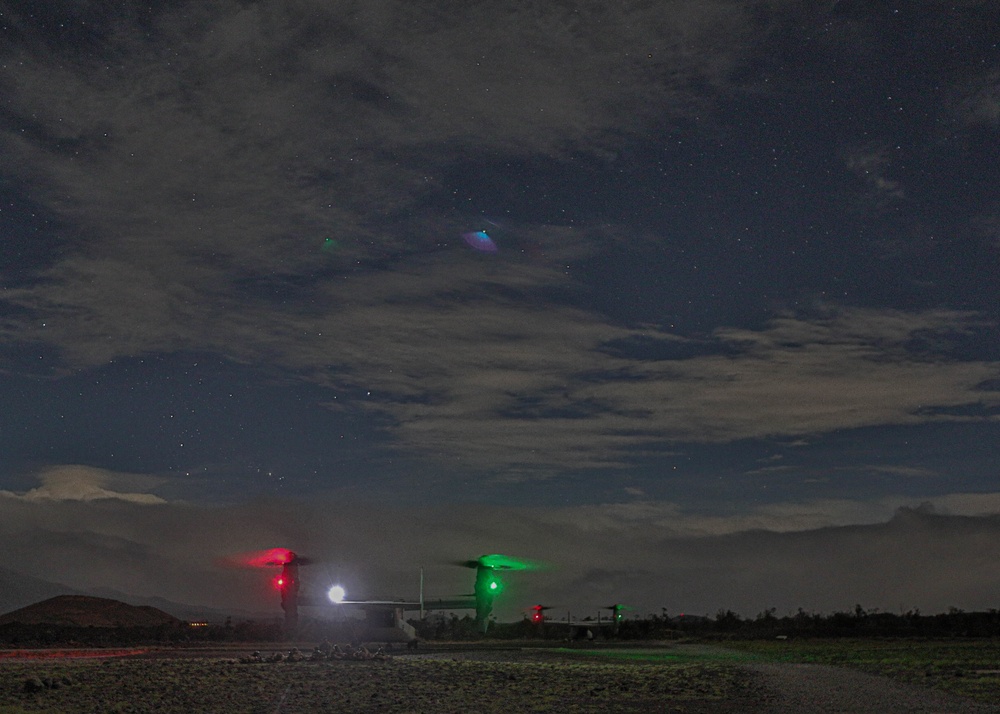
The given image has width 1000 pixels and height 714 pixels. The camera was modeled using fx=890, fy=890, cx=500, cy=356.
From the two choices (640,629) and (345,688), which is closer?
(345,688)

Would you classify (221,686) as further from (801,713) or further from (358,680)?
(801,713)

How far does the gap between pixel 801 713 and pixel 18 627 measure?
8865cm

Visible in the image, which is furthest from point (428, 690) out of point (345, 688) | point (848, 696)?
point (848, 696)

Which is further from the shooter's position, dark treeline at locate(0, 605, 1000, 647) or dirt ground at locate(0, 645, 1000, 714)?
dark treeline at locate(0, 605, 1000, 647)

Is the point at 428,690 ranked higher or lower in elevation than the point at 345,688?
lower

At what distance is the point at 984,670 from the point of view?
110 ft

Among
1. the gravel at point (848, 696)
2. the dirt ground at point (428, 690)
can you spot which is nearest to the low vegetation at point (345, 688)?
the dirt ground at point (428, 690)

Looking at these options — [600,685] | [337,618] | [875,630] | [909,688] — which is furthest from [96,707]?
[875,630]

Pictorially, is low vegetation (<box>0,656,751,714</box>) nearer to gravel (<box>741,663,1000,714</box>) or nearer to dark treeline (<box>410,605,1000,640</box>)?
gravel (<box>741,663,1000,714</box>)

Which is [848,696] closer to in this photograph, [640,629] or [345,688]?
[345,688]

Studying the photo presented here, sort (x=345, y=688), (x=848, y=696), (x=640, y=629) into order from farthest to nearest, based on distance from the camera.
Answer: (x=640, y=629) → (x=345, y=688) → (x=848, y=696)

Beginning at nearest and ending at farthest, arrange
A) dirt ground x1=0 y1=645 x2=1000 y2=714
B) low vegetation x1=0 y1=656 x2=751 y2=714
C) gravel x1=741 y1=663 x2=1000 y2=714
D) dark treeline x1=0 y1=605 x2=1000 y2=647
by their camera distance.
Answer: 1. low vegetation x1=0 y1=656 x2=751 y2=714
2. dirt ground x1=0 y1=645 x2=1000 y2=714
3. gravel x1=741 y1=663 x2=1000 y2=714
4. dark treeline x1=0 y1=605 x2=1000 y2=647

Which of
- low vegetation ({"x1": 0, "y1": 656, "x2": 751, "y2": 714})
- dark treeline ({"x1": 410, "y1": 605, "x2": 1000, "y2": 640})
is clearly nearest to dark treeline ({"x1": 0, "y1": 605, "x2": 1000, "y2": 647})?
dark treeline ({"x1": 410, "y1": 605, "x2": 1000, "y2": 640})

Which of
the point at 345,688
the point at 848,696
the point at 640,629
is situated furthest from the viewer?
the point at 640,629
